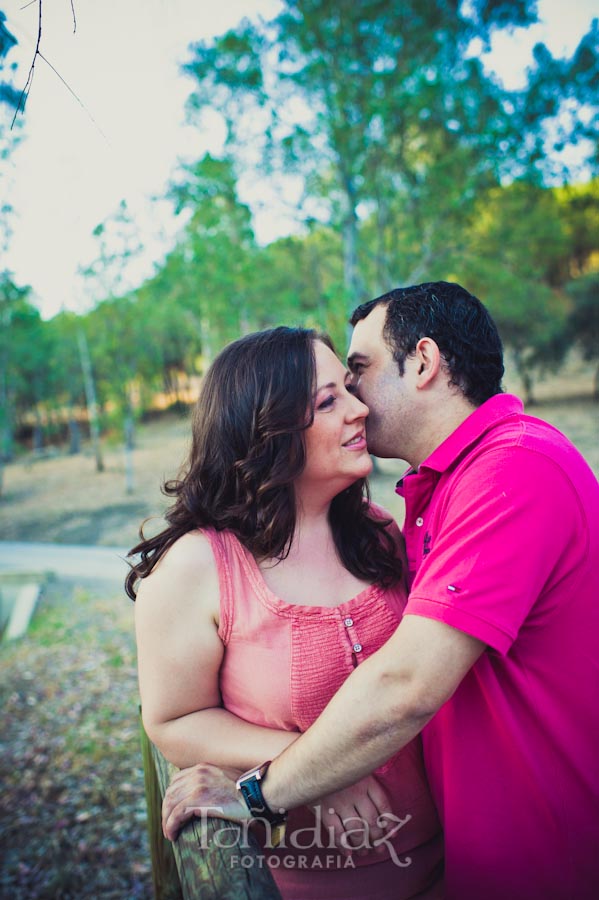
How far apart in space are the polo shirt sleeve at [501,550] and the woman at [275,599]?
506 millimetres

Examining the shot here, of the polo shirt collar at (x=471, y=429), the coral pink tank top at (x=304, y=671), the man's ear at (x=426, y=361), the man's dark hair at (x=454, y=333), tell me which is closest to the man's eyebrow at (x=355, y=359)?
the man's dark hair at (x=454, y=333)

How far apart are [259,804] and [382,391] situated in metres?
1.28

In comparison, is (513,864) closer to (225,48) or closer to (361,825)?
(361,825)

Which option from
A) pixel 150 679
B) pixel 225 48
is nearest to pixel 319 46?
pixel 225 48

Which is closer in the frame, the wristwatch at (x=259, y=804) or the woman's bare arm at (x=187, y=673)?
the wristwatch at (x=259, y=804)

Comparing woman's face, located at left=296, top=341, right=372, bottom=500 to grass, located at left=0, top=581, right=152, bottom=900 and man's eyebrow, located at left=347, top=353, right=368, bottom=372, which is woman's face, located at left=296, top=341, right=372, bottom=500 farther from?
grass, located at left=0, top=581, right=152, bottom=900

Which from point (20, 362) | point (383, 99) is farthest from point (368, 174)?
point (20, 362)

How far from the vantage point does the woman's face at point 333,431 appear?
1881 millimetres

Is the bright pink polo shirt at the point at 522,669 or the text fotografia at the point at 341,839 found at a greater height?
the bright pink polo shirt at the point at 522,669

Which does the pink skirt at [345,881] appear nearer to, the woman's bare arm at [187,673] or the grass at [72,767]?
the woman's bare arm at [187,673]

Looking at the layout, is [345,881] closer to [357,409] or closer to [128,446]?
[357,409]

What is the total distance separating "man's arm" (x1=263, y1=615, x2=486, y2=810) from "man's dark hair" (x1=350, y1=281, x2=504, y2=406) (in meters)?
0.88

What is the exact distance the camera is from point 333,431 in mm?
1887

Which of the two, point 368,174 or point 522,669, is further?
point 368,174
